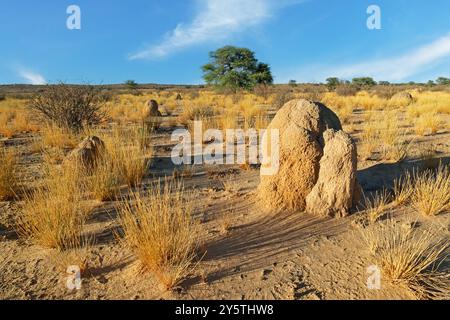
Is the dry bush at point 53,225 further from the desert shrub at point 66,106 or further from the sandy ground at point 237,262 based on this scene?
the desert shrub at point 66,106

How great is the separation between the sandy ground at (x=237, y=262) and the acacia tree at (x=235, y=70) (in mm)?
20446

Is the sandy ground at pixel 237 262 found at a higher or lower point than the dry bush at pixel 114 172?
lower

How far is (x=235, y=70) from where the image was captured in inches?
957

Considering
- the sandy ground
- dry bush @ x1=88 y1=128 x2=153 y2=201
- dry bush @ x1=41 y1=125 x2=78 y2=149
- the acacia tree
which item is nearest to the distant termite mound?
the sandy ground

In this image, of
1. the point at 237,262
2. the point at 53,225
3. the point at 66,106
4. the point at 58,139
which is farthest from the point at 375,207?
the point at 66,106

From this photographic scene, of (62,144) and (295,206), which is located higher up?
(62,144)

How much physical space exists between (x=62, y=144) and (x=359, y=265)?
6.77m

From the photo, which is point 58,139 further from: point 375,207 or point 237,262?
point 375,207

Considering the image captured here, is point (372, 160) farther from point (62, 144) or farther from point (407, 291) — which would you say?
point (62, 144)

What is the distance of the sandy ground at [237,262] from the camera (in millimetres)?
2580

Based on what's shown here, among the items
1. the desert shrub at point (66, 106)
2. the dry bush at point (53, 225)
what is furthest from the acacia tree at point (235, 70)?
the dry bush at point (53, 225)
